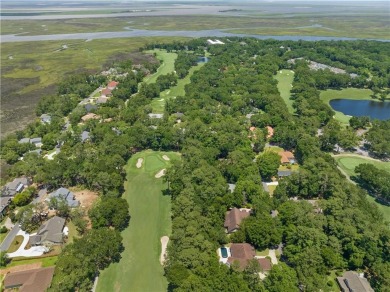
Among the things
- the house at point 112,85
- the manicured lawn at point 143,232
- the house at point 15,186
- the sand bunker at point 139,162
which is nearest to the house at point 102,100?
the house at point 112,85

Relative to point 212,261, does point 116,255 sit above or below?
below

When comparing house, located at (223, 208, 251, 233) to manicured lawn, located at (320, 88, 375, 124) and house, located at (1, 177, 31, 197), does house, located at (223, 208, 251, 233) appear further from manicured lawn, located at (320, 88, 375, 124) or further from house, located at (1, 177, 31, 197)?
manicured lawn, located at (320, 88, 375, 124)

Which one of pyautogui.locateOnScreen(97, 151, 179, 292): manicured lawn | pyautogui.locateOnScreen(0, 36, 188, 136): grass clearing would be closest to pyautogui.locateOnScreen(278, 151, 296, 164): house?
pyautogui.locateOnScreen(97, 151, 179, 292): manicured lawn

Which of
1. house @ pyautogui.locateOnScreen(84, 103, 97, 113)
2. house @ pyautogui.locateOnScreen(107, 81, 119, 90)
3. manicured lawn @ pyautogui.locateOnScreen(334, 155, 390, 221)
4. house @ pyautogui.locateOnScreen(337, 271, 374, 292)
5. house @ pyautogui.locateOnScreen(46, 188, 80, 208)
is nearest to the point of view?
house @ pyautogui.locateOnScreen(337, 271, 374, 292)

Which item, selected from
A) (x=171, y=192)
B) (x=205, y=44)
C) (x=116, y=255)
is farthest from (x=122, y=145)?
(x=205, y=44)

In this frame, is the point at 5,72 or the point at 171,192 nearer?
the point at 171,192

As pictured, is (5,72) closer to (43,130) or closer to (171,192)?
(43,130)

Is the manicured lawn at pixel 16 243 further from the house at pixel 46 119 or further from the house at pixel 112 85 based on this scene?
the house at pixel 112 85
